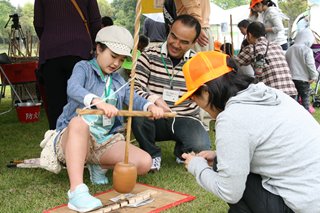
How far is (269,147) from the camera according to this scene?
1.53 metres

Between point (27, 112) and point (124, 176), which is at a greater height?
point (124, 176)

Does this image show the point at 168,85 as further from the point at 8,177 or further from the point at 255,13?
the point at 255,13

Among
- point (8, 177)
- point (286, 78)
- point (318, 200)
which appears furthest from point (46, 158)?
point (286, 78)

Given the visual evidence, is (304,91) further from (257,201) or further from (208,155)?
(257,201)

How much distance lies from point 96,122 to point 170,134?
79cm

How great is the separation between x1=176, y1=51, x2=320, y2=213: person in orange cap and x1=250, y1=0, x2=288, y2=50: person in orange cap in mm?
4406

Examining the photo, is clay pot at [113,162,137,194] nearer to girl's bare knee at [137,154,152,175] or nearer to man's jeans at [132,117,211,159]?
girl's bare knee at [137,154,152,175]

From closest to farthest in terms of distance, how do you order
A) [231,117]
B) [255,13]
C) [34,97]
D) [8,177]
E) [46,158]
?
1. [231,117]
2. [46,158]
3. [8,177]
4. [255,13]
5. [34,97]

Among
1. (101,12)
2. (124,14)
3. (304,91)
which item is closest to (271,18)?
(304,91)

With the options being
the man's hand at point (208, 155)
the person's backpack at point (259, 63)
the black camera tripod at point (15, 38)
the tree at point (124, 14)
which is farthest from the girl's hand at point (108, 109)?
the tree at point (124, 14)

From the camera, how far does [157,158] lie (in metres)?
2.97

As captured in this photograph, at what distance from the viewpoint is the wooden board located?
7.29ft

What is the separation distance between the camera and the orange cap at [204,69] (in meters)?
1.58

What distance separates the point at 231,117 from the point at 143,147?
155 centimetres
